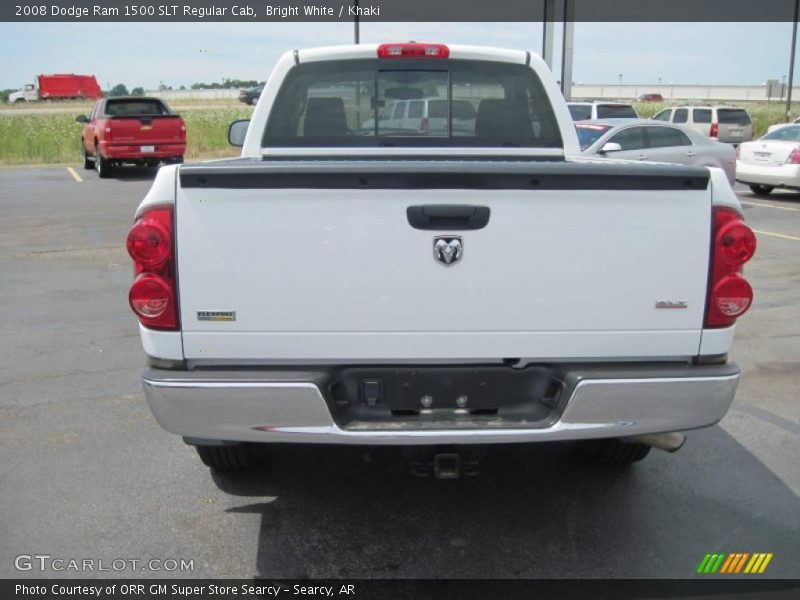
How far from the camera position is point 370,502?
3764 mm

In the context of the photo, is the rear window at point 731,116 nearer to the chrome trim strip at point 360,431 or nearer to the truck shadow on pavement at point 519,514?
the truck shadow on pavement at point 519,514

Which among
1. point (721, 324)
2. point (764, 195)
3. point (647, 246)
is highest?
point (647, 246)

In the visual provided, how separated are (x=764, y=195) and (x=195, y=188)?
16300 mm

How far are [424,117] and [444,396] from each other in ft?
7.80

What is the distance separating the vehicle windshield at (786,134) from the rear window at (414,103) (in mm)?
12670

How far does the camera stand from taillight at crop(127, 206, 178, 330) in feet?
9.25

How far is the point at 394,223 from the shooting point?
284 centimetres

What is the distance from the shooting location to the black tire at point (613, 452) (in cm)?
388

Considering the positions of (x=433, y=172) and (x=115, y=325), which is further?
(x=115, y=325)

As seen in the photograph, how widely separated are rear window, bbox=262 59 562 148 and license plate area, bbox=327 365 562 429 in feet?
A: 6.85

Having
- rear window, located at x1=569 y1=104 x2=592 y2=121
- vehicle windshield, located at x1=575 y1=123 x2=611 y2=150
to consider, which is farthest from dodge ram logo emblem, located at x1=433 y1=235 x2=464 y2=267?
rear window, located at x1=569 y1=104 x2=592 y2=121

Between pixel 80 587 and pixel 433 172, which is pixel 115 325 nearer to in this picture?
pixel 80 587

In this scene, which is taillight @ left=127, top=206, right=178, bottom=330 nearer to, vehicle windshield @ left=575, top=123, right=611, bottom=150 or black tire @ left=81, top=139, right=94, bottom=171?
vehicle windshield @ left=575, top=123, right=611, bottom=150
